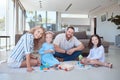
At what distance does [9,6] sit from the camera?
10.4 m

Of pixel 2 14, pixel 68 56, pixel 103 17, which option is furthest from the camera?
pixel 103 17

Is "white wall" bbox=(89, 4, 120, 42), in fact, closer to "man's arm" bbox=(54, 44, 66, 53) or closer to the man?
the man

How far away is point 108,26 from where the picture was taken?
13.6 meters

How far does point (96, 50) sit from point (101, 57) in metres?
0.18

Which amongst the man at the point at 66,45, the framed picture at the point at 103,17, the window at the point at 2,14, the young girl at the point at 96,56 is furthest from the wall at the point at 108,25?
the young girl at the point at 96,56

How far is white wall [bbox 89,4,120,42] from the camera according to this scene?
12383 millimetres

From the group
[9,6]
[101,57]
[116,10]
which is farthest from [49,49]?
[116,10]

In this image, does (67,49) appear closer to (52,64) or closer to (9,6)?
(52,64)

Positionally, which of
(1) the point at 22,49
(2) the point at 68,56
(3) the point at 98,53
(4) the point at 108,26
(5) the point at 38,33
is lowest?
(2) the point at 68,56

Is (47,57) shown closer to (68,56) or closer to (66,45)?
(66,45)

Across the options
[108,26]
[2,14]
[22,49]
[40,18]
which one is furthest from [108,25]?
[22,49]

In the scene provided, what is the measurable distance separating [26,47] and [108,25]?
11.1 meters

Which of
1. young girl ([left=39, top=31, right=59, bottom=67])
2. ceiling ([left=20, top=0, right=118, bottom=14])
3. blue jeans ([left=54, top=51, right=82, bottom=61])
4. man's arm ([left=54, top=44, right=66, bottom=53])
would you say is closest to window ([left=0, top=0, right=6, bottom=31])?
ceiling ([left=20, top=0, right=118, bottom=14])

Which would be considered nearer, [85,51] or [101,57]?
[101,57]
